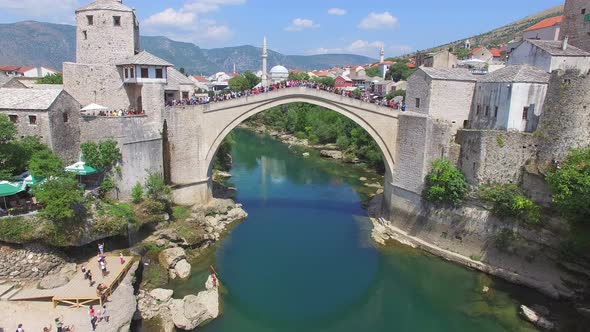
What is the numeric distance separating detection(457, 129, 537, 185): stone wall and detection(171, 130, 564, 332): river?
4.29 metres

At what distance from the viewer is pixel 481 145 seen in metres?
17.8

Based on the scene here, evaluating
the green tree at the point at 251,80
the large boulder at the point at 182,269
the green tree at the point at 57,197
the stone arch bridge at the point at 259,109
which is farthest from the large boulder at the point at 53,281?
the green tree at the point at 251,80

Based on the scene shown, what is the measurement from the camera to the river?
A: 15250mm

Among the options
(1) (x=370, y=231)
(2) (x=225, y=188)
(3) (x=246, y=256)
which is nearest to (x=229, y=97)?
(2) (x=225, y=188)

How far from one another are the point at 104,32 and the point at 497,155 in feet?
65.8

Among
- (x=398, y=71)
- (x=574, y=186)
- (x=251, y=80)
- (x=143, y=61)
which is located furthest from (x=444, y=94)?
(x=251, y=80)

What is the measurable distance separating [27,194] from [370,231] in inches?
641

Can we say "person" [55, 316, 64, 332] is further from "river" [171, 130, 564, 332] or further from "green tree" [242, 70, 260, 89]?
"green tree" [242, 70, 260, 89]

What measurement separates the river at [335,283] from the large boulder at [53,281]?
3.96 metres

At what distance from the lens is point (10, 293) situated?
1342cm

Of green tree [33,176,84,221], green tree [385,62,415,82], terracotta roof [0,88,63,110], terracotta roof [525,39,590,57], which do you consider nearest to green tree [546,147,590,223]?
terracotta roof [525,39,590,57]

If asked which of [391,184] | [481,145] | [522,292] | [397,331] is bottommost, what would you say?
[397,331]

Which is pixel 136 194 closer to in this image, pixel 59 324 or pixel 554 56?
pixel 59 324

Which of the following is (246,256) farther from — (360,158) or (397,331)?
(360,158)
